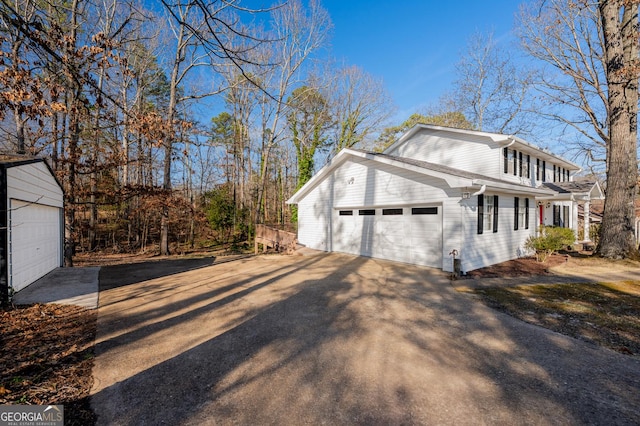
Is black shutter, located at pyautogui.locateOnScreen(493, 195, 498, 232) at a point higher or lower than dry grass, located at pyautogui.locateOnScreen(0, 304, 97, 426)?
higher

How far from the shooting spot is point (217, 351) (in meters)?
3.82

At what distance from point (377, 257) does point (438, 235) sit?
9.38ft

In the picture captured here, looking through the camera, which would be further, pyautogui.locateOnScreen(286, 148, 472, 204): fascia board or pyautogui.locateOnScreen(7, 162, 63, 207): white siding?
pyautogui.locateOnScreen(286, 148, 472, 204): fascia board

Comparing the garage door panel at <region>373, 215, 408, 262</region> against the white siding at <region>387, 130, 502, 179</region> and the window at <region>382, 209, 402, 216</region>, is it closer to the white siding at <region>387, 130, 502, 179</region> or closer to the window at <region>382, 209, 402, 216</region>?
the window at <region>382, 209, 402, 216</region>

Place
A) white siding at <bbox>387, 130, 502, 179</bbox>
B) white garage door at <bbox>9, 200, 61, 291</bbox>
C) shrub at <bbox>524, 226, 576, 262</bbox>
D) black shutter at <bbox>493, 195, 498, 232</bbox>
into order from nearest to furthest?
white garage door at <bbox>9, 200, 61, 291</bbox> < black shutter at <bbox>493, 195, 498, 232</bbox> < shrub at <bbox>524, 226, 576, 262</bbox> < white siding at <bbox>387, 130, 502, 179</bbox>

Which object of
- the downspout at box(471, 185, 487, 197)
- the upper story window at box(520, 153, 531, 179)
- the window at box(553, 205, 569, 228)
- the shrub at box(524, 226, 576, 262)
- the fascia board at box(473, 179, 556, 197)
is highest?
the upper story window at box(520, 153, 531, 179)

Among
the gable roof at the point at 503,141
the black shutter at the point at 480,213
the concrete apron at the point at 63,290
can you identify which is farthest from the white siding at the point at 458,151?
the concrete apron at the point at 63,290

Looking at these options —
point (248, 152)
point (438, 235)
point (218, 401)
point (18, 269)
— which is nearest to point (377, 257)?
point (438, 235)

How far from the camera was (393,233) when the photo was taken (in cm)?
1082

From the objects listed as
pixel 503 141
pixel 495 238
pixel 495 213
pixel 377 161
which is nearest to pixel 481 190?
pixel 495 213

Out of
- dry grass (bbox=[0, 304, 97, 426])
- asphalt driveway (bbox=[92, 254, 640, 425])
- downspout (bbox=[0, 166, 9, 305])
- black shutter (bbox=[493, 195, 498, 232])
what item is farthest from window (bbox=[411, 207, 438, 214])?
downspout (bbox=[0, 166, 9, 305])

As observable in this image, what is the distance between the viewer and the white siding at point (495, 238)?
877 centimetres

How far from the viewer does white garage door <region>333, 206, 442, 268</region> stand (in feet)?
31.2

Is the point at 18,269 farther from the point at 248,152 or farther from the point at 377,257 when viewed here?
the point at 248,152
